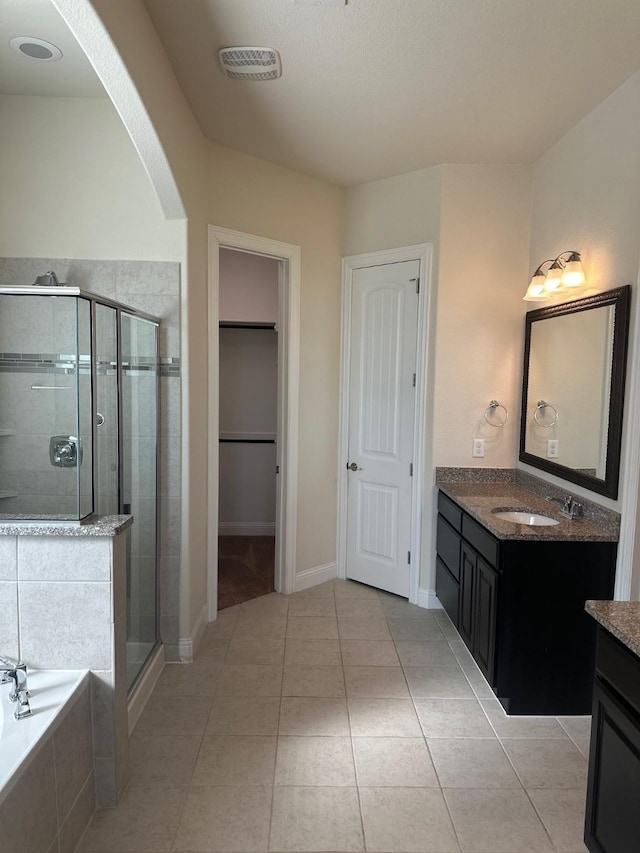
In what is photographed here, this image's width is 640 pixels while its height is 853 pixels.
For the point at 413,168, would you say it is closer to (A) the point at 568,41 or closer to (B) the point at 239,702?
(A) the point at 568,41

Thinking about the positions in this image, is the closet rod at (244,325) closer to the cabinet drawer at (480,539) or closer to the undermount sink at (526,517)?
the cabinet drawer at (480,539)

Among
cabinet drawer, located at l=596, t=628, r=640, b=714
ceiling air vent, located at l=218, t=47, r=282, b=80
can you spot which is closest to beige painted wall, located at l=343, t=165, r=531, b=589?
ceiling air vent, located at l=218, t=47, r=282, b=80

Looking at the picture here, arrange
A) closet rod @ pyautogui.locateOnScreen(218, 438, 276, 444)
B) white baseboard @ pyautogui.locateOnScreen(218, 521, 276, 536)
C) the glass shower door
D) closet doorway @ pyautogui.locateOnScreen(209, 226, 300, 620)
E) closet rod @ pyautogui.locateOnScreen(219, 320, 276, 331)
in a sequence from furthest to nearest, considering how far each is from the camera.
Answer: white baseboard @ pyautogui.locateOnScreen(218, 521, 276, 536), closet rod @ pyautogui.locateOnScreen(218, 438, 276, 444), closet rod @ pyautogui.locateOnScreen(219, 320, 276, 331), closet doorway @ pyautogui.locateOnScreen(209, 226, 300, 620), the glass shower door

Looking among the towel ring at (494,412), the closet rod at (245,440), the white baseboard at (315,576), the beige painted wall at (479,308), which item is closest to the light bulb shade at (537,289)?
the beige painted wall at (479,308)

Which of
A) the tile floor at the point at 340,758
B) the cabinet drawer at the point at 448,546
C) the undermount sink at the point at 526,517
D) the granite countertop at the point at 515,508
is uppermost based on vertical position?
the granite countertop at the point at 515,508

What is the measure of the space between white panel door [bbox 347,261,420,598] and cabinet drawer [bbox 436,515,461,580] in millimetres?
299

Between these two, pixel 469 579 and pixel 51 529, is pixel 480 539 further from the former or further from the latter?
pixel 51 529

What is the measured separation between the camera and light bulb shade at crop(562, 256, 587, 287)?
2912 mm

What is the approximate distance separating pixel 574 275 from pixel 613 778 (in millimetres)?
2227

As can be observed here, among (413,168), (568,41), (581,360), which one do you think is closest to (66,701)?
(581,360)

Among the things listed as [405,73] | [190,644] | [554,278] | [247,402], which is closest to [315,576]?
[190,644]

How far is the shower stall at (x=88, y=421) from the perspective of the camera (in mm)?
2211

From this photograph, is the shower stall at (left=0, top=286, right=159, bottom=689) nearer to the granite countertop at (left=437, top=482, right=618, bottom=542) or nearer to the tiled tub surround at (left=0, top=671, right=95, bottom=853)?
the tiled tub surround at (left=0, top=671, right=95, bottom=853)

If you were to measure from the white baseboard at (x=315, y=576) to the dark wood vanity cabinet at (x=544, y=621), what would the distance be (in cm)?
167
